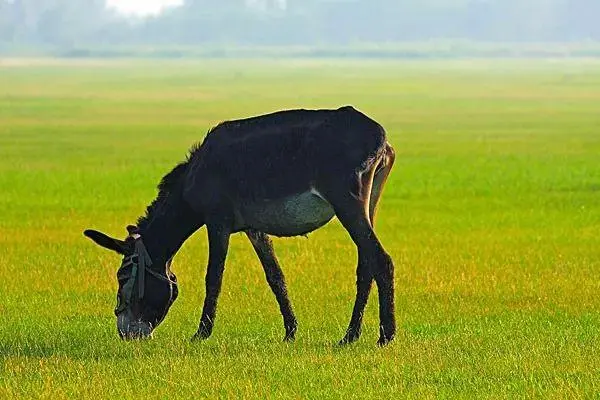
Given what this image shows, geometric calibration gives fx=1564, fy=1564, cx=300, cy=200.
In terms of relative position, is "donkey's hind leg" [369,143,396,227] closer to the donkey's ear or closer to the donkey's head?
the donkey's head

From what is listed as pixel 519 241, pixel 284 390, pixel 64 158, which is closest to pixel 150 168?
pixel 64 158

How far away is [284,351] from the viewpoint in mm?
13398

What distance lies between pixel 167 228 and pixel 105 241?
2.67 ft

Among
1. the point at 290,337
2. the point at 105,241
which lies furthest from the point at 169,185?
the point at 290,337

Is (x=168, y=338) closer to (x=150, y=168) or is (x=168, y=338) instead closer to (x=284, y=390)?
(x=284, y=390)

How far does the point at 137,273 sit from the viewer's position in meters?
13.7

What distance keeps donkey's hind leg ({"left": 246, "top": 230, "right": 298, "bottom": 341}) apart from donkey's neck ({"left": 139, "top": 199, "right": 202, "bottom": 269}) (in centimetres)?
65

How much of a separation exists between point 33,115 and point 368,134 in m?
63.7

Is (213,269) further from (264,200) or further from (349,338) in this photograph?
(349,338)

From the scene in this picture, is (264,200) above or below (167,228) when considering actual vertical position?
above

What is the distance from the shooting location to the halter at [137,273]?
1363 cm

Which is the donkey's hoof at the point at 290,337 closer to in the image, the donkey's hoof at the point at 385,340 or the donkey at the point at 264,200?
the donkey at the point at 264,200

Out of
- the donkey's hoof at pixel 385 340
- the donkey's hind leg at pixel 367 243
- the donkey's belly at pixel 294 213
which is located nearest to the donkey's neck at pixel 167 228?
the donkey's belly at pixel 294 213

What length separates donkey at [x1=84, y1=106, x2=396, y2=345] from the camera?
43.6 ft
